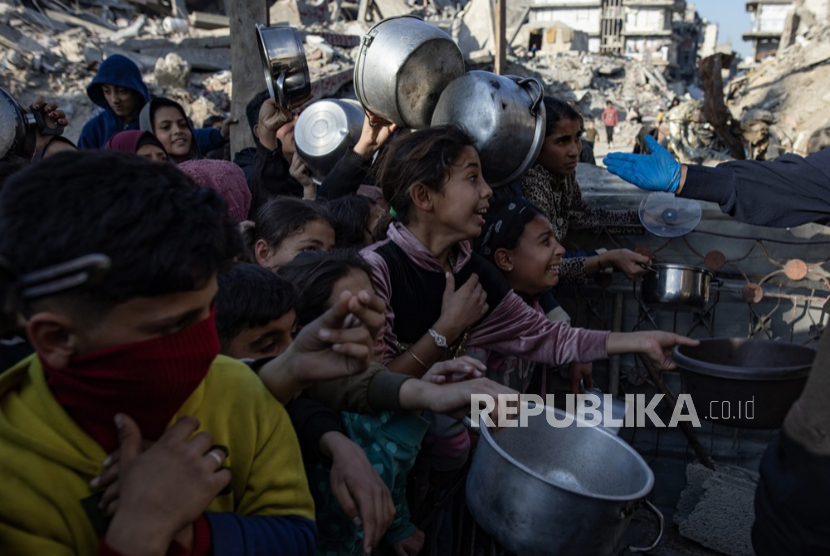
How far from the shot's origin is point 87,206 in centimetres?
88

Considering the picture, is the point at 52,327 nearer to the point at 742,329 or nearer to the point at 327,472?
the point at 327,472

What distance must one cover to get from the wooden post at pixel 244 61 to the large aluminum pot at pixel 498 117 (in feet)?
7.99

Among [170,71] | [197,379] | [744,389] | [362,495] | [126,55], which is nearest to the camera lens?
[197,379]

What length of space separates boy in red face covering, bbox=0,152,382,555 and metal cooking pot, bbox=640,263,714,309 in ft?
8.40

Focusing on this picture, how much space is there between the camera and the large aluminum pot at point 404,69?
116 inches

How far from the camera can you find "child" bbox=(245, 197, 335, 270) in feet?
8.22

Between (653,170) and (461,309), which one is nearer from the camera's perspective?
(461,309)

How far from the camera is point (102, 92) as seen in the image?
4258 mm

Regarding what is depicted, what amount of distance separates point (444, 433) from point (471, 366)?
0.43m

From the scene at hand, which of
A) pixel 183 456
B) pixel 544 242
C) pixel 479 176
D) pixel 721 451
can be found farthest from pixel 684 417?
pixel 183 456

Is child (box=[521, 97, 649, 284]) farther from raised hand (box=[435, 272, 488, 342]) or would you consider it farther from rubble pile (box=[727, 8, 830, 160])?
rubble pile (box=[727, 8, 830, 160])

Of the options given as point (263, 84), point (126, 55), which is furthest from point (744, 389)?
point (126, 55)

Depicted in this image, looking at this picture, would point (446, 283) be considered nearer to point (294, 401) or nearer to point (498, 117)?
point (294, 401)

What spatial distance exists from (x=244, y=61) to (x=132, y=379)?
14.6 feet
